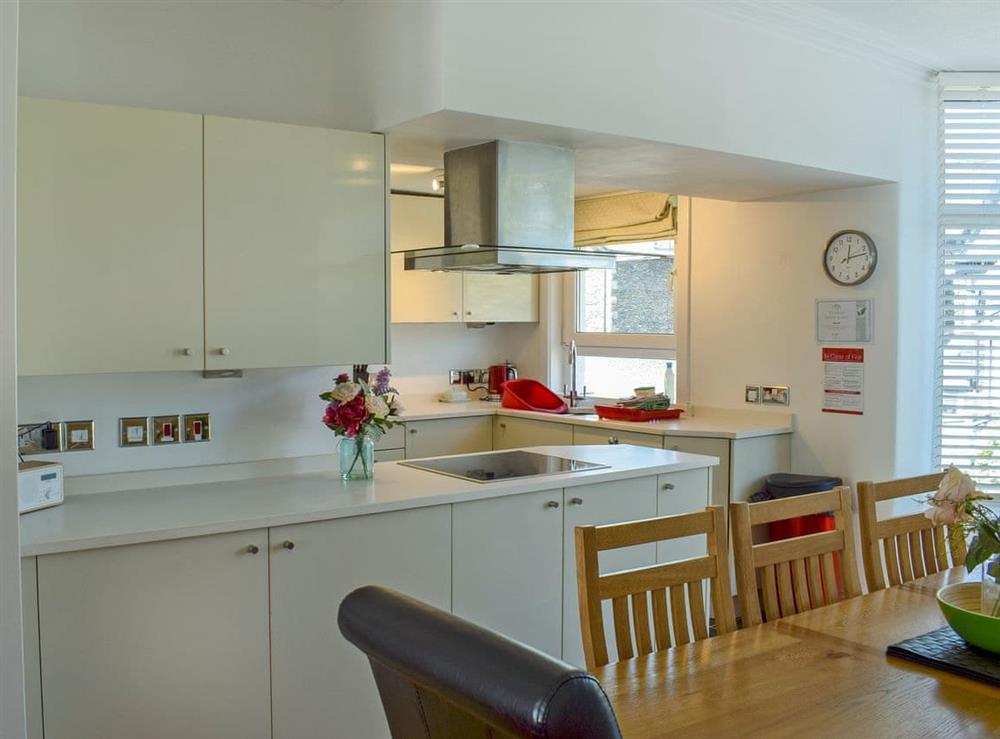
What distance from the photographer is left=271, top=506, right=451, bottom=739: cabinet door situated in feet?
8.77

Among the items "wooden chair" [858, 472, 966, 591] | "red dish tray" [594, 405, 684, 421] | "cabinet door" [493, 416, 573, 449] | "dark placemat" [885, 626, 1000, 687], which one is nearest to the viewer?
"dark placemat" [885, 626, 1000, 687]

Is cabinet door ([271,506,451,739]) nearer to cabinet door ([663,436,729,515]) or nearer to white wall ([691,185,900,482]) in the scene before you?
cabinet door ([663,436,729,515])

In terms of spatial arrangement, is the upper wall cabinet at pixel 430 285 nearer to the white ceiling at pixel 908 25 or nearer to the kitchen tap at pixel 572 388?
the kitchen tap at pixel 572 388

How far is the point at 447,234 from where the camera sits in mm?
3594

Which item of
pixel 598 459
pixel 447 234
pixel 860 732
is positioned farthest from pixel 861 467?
pixel 860 732

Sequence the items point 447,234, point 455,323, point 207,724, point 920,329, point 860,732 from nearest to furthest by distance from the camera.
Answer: point 860,732 < point 207,724 < point 447,234 < point 920,329 < point 455,323

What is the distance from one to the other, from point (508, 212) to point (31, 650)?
207 cm

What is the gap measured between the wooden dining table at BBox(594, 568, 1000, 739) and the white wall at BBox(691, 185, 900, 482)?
2.53 metres

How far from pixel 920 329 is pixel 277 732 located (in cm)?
345

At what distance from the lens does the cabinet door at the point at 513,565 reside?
3.04m

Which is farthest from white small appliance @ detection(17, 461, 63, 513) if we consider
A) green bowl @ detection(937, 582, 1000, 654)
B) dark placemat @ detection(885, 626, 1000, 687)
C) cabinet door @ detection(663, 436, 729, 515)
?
cabinet door @ detection(663, 436, 729, 515)

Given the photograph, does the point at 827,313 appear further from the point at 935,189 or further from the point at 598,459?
the point at 598,459

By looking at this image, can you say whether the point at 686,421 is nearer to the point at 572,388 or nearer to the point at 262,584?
the point at 572,388

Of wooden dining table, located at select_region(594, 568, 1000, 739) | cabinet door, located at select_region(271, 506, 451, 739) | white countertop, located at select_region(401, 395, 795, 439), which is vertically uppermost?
white countertop, located at select_region(401, 395, 795, 439)
